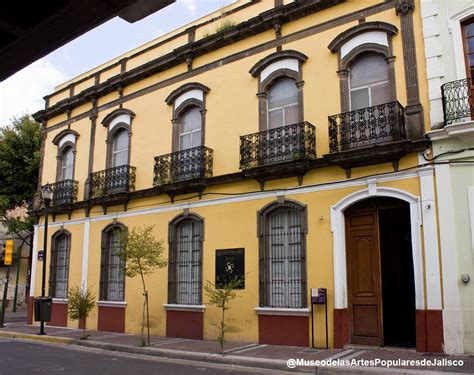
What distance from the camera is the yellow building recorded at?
37.4ft

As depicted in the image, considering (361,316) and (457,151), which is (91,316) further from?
(457,151)

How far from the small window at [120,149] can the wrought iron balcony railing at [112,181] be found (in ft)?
1.98

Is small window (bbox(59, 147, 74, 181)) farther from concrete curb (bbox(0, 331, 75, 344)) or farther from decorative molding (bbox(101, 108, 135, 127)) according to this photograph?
concrete curb (bbox(0, 331, 75, 344))

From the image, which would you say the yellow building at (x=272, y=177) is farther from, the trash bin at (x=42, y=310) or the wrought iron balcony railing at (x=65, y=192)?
the trash bin at (x=42, y=310)

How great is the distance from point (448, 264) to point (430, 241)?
0.59 metres

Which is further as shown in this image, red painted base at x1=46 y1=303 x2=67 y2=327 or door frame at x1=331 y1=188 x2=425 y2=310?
red painted base at x1=46 y1=303 x2=67 y2=327

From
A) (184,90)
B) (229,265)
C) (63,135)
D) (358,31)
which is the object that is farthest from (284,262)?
(63,135)

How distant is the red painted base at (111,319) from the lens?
16.1 meters

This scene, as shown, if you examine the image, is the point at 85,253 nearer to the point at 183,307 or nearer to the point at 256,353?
the point at 183,307

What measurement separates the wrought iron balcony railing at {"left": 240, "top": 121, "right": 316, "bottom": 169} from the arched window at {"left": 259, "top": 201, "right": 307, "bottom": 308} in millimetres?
1241

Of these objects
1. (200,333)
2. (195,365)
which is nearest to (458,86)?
(195,365)

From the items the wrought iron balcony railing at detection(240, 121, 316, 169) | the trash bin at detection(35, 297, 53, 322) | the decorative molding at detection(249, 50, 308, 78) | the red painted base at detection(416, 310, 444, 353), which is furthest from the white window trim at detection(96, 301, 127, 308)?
the red painted base at detection(416, 310, 444, 353)

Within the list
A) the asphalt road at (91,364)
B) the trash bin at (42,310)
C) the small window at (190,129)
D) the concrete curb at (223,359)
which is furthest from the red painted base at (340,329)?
the trash bin at (42,310)

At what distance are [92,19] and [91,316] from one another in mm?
15683
